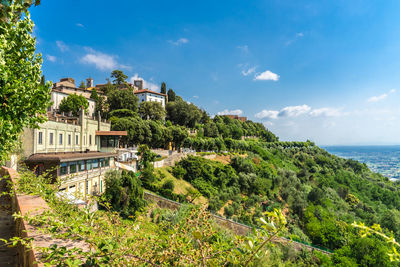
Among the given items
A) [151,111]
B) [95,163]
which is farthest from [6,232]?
[151,111]

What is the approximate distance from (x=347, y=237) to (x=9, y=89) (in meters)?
36.2

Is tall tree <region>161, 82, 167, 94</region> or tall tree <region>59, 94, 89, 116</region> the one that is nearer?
tall tree <region>59, 94, 89, 116</region>

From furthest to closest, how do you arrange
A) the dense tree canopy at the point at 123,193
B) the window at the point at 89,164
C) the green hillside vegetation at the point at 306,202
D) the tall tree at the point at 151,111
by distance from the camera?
the tall tree at the point at 151,111
the green hillside vegetation at the point at 306,202
the window at the point at 89,164
the dense tree canopy at the point at 123,193

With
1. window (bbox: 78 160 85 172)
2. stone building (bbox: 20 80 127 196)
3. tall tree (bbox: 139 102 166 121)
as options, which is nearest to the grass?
stone building (bbox: 20 80 127 196)

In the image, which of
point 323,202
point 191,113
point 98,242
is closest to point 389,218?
point 323,202

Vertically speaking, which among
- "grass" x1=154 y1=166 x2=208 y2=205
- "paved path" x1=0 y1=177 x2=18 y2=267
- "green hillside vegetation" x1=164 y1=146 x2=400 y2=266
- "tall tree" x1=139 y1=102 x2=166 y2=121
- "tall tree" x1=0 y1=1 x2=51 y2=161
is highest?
"tall tree" x1=139 y1=102 x2=166 y2=121

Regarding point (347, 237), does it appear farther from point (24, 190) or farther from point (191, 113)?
point (191, 113)

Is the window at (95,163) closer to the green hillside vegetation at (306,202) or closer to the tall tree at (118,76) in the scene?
the green hillside vegetation at (306,202)

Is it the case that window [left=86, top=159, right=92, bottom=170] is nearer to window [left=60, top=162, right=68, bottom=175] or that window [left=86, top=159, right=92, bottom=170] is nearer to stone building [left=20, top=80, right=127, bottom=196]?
stone building [left=20, top=80, right=127, bottom=196]

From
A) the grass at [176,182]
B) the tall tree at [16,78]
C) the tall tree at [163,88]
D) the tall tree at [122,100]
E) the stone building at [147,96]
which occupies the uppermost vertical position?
the tall tree at [163,88]

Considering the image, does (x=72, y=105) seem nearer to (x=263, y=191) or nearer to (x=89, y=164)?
(x=89, y=164)

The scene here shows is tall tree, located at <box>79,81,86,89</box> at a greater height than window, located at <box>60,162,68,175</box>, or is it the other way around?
tall tree, located at <box>79,81,86,89</box>

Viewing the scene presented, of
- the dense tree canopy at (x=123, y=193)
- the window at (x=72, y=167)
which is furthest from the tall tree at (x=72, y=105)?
the dense tree canopy at (x=123, y=193)

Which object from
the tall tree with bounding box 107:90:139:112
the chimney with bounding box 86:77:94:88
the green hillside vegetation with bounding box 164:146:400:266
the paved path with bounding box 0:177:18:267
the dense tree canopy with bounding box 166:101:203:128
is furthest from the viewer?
the chimney with bounding box 86:77:94:88
